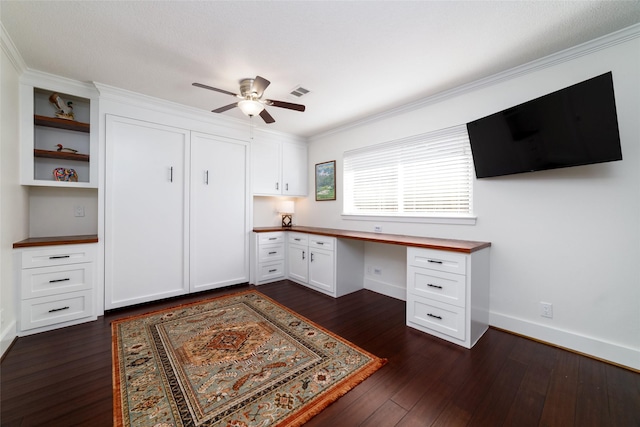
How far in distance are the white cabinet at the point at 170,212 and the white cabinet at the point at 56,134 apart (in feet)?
0.99

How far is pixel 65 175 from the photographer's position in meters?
2.83

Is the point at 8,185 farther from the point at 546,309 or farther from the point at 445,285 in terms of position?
the point at 546,309

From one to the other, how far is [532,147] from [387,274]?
210cm

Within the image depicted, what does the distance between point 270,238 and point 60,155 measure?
2.57 metres

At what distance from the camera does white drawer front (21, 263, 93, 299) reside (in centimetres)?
234

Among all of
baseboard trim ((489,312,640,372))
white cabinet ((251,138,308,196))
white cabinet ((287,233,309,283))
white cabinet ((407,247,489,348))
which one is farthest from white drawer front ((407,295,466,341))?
white cabinet ((251,138,308,196))

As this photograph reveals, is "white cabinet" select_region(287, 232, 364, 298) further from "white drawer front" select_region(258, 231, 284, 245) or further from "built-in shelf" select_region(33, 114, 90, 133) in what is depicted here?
"built-in shelf" select_region(33, 114, 90, 133)

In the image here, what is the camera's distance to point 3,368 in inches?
71.6

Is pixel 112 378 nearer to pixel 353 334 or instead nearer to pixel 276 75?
pixel 353 334

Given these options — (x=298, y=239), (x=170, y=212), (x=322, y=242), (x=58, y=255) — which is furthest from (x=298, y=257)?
(x=58, y=255)

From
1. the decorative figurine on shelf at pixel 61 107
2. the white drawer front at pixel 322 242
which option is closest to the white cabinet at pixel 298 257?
the white drawer front at pixel 322 242

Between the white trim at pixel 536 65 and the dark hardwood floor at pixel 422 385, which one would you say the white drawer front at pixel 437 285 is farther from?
the white trim at pixel 536 65

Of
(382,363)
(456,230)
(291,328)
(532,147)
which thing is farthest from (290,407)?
(532,147)

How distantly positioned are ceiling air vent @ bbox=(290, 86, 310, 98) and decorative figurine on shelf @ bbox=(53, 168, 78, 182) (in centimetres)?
266
